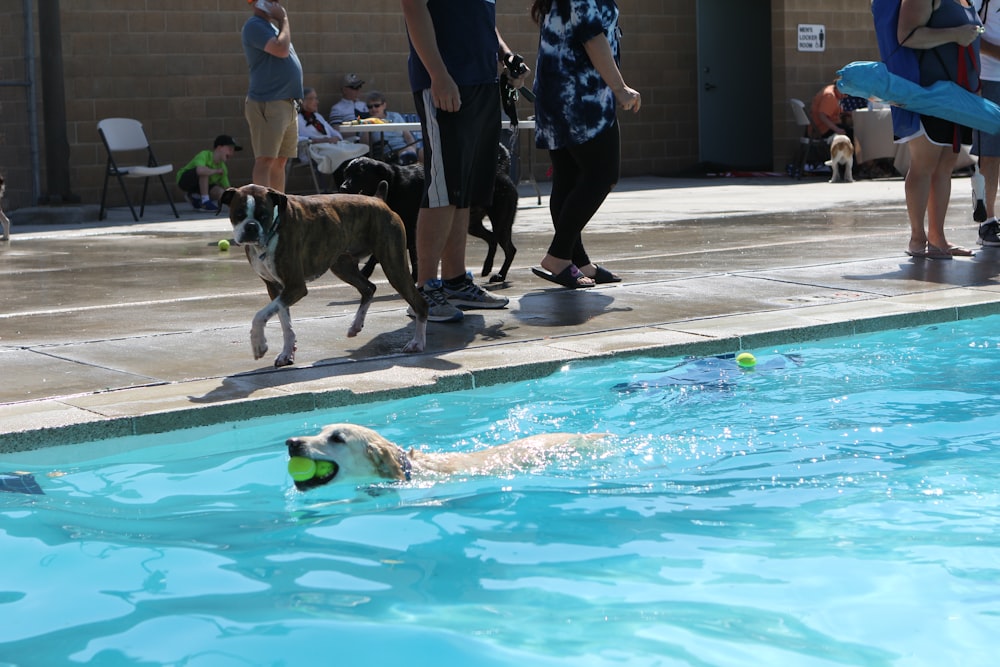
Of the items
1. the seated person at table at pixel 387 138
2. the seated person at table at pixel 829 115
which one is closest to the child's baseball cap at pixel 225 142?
the seated person at table at pixel 387 138

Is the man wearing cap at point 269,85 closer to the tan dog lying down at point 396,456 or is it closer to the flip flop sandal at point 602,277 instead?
the flip flop sandal at point 602,277

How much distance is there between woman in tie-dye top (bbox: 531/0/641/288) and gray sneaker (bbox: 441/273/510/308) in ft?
2.28

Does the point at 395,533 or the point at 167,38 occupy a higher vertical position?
the point at 167,38

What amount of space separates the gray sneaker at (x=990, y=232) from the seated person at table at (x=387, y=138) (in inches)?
324

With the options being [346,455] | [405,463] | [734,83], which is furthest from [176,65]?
[346,455]

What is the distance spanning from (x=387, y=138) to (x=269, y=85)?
5.81 m

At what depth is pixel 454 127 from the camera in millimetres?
7062

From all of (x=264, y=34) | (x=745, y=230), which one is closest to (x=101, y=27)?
(x=264, y=34)

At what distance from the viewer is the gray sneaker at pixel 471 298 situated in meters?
7.50

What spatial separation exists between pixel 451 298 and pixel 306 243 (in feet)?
5.39

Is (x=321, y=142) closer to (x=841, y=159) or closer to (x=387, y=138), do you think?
(x=387, y=138)

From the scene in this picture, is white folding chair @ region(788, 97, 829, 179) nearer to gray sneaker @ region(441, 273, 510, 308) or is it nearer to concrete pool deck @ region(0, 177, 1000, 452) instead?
concrete pool deck @ region(0, 177, 1000, 452)

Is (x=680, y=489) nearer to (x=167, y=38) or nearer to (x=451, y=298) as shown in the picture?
(x=451, y=298)

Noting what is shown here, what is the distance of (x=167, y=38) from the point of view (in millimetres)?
17094
